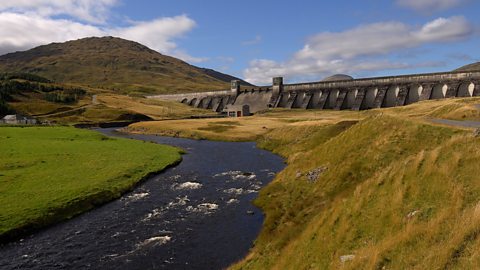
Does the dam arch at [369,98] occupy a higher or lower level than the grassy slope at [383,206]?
higher

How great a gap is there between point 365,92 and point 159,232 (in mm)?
134237

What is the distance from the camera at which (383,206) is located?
20172mm

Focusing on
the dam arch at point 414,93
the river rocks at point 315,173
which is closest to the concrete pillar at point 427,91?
the dam arch at point 414,93

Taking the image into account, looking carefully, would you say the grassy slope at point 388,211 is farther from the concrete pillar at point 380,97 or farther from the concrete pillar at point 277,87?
the concrete pillar at point 277,87

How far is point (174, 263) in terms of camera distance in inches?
1054

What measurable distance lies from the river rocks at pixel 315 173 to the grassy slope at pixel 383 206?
614mm

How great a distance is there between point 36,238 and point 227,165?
118ft

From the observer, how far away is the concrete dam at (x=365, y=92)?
410ft

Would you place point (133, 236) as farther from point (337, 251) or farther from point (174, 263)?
point (337, 251)

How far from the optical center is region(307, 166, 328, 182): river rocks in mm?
39503

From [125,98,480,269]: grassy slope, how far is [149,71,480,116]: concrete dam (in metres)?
100

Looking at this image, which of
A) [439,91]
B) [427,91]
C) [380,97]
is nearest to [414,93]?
[427,91]

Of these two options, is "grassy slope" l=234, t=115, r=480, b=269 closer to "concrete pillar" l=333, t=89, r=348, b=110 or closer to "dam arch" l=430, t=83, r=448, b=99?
"dam arch" l=430, t=83, r=448, b=99

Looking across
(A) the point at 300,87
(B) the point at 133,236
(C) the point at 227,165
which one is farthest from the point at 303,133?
(A) the point at 300,87
